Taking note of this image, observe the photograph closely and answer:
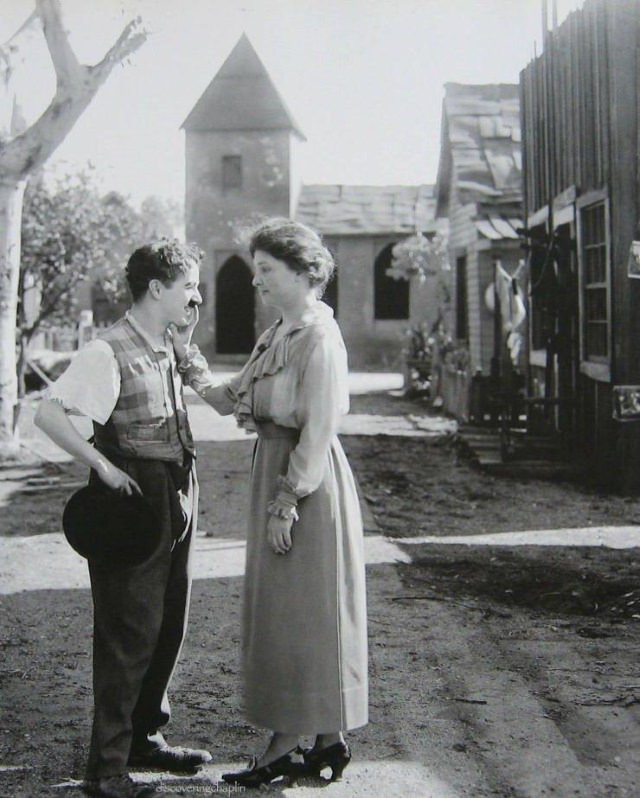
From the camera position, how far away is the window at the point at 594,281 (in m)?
10.7

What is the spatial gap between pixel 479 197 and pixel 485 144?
1.38 m

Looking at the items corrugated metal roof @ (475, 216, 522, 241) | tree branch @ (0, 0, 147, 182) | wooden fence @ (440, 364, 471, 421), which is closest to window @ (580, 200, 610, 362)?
wooden fence @ (440, 364, 471, 421)

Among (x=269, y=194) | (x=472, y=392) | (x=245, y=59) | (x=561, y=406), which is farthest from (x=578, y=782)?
(x=245, y=59)

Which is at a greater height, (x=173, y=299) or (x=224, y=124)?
(x=224, y=124)

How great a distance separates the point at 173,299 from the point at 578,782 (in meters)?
2.11

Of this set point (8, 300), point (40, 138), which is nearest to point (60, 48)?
point (40, 138)

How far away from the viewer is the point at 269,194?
32188mm

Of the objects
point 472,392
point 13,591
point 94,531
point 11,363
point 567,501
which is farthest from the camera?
point 472,392

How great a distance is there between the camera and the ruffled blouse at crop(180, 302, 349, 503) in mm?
3602

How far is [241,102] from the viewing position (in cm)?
3272

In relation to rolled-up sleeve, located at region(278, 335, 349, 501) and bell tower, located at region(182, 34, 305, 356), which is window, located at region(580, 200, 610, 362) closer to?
rolled-up sleeve, located at region(278, 335, 349, 501)

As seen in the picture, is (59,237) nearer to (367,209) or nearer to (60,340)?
(60,340)

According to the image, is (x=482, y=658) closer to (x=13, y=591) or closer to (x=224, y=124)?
(x=13, y=591)

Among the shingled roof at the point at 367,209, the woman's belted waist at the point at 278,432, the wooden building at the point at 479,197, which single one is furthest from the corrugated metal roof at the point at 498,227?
the shingled roof at the point at 367,209
